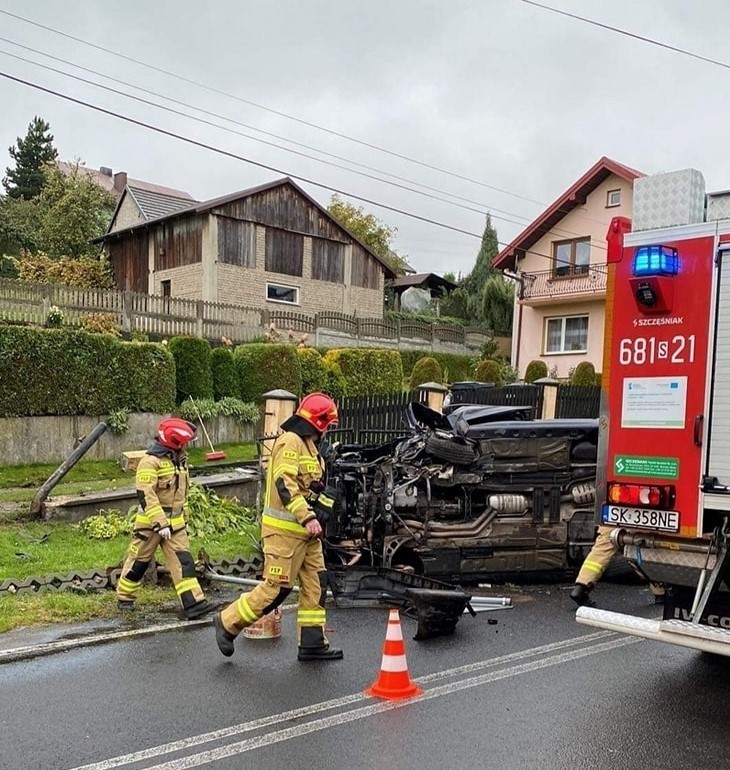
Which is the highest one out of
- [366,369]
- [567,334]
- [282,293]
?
[282,293]

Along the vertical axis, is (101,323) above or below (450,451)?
above

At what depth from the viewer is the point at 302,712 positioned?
4383 millimetres

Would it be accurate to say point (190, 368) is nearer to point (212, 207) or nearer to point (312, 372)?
point (312, 372)

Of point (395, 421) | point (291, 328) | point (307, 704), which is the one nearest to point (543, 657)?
point (307, 704)

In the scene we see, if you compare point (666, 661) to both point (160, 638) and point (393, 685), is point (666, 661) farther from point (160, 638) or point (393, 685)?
point (160, 638)

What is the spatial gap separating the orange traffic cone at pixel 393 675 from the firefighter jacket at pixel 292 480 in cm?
94

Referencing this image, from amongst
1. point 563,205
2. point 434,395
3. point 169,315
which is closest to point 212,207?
point 169,315

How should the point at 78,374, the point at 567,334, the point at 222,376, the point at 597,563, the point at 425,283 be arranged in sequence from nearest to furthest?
the point at 597,563, the point at 78,374, the point at 222,376, the point at 567,334, the point at 425,283

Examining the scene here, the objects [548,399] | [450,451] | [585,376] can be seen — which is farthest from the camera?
[585,376]

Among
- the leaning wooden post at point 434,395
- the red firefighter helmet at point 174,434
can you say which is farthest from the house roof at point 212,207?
the red firefighter helmet at point 174,434

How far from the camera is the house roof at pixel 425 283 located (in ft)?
153

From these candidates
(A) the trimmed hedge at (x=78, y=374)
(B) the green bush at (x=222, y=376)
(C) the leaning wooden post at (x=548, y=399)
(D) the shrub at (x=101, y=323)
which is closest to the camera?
(A) the trimmed hedge at (x=78, y=374)

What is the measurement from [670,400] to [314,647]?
281 cm

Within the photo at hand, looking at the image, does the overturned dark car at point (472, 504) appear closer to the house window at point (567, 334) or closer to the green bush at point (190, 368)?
the green bush at point (190, 368)
